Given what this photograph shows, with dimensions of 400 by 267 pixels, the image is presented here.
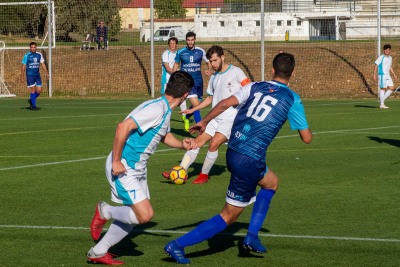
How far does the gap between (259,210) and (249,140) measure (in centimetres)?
72

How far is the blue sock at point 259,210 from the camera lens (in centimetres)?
456

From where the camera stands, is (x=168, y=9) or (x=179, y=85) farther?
(x=168, y=9)

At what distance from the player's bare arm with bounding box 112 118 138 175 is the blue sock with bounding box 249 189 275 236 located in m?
1.28

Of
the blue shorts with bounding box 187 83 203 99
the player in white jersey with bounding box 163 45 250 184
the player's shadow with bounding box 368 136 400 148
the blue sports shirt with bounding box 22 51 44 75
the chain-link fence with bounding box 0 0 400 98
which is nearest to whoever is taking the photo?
the player in white jersey with bounding box 163 45 250 184

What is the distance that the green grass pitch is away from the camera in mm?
4754

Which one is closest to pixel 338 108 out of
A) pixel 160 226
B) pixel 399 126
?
pixel 399 126

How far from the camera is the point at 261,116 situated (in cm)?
436

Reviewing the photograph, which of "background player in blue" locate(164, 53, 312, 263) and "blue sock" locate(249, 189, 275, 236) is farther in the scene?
"blue sock" locate(249, 189, 275, 236)

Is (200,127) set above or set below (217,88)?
below

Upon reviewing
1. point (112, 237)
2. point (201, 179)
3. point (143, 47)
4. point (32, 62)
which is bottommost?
point (201, 179)

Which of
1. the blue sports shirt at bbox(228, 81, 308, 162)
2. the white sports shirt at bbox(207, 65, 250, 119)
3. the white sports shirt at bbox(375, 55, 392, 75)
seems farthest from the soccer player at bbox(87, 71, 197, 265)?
the white sports shirt at bbox(375, 55, 392, 75)

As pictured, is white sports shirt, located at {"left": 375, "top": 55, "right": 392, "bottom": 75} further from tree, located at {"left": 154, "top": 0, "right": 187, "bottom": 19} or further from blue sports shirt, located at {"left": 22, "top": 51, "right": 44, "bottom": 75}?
tree, located at {"left": 154, "top": 0, "right": 187, "bottom": 19}

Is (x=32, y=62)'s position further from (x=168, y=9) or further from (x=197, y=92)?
(x=168, y=9)

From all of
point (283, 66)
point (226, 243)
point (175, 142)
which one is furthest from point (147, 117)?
point (226, 243)
